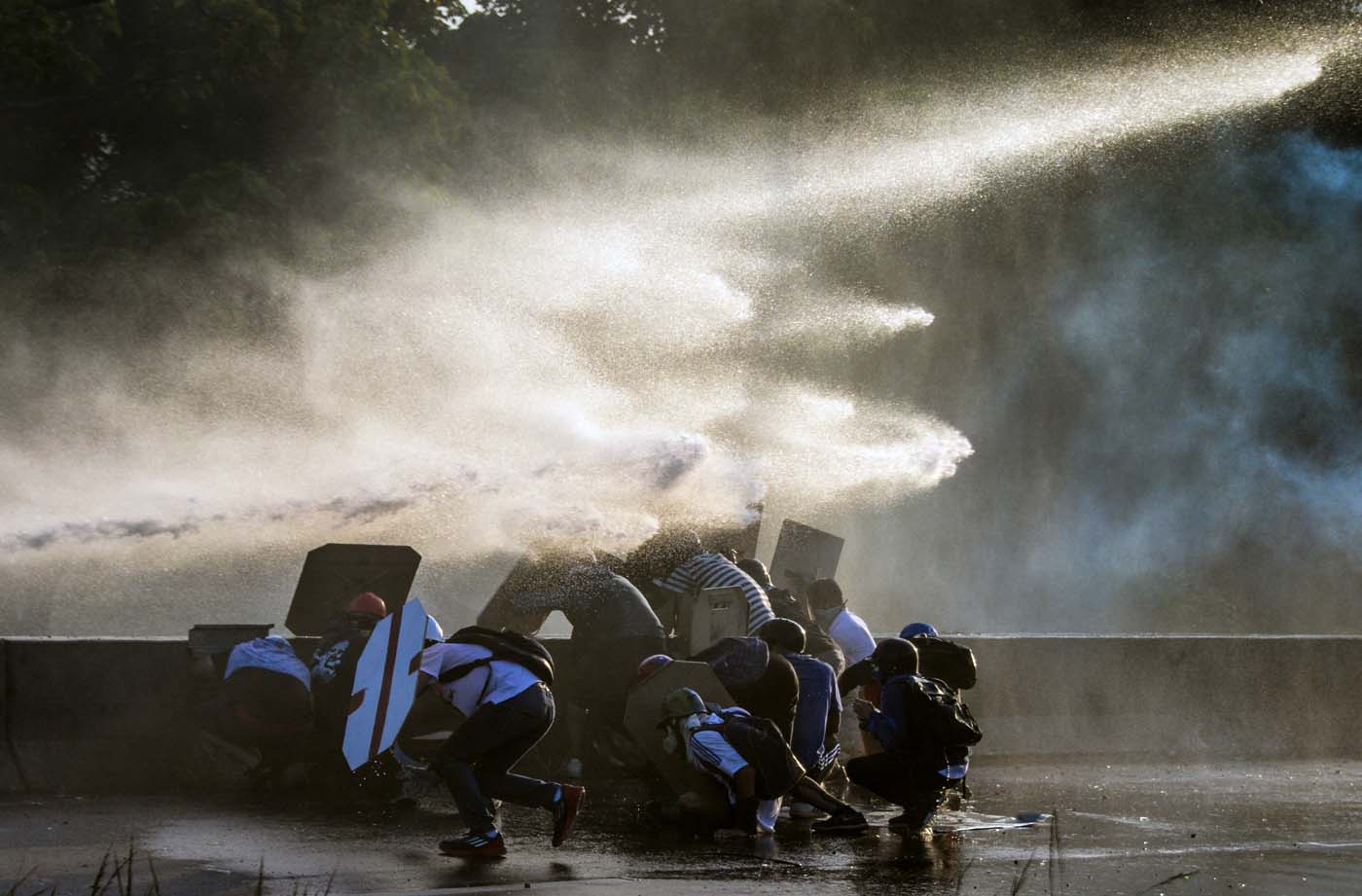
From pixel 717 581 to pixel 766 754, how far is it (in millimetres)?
2781

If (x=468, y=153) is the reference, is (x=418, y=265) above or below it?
below

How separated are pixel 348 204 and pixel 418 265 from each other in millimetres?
1377

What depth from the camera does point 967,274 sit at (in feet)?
88.8

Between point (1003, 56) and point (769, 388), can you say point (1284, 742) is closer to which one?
point (769, 388)

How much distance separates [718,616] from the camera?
1108 cm

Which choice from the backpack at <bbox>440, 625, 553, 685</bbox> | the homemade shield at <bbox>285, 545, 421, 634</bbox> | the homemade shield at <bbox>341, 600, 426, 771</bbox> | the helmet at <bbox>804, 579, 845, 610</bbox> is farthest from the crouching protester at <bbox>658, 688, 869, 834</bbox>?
the homemade shield at <bbox>285, 545, 421, 634</bbox>

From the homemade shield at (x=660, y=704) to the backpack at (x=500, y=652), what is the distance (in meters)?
1.20

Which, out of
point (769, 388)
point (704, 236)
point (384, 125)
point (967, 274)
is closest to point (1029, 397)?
point (967, 274)

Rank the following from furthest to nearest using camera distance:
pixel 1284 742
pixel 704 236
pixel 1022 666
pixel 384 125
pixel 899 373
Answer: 1. pixel 899 373
2. pixel 704 236
3. pixel 384 125
4. pixel 1284 742
5. pixel 1022 666

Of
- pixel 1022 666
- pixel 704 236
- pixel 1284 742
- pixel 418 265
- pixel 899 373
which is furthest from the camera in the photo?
pixel 899 373

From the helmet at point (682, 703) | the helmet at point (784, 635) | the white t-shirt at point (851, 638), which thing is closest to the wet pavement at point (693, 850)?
the helmet at point (682, 703)

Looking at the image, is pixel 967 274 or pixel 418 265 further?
pixel 967 274

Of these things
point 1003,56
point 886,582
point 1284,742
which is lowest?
point 1284,742

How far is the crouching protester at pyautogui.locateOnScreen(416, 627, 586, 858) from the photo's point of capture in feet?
26.0
